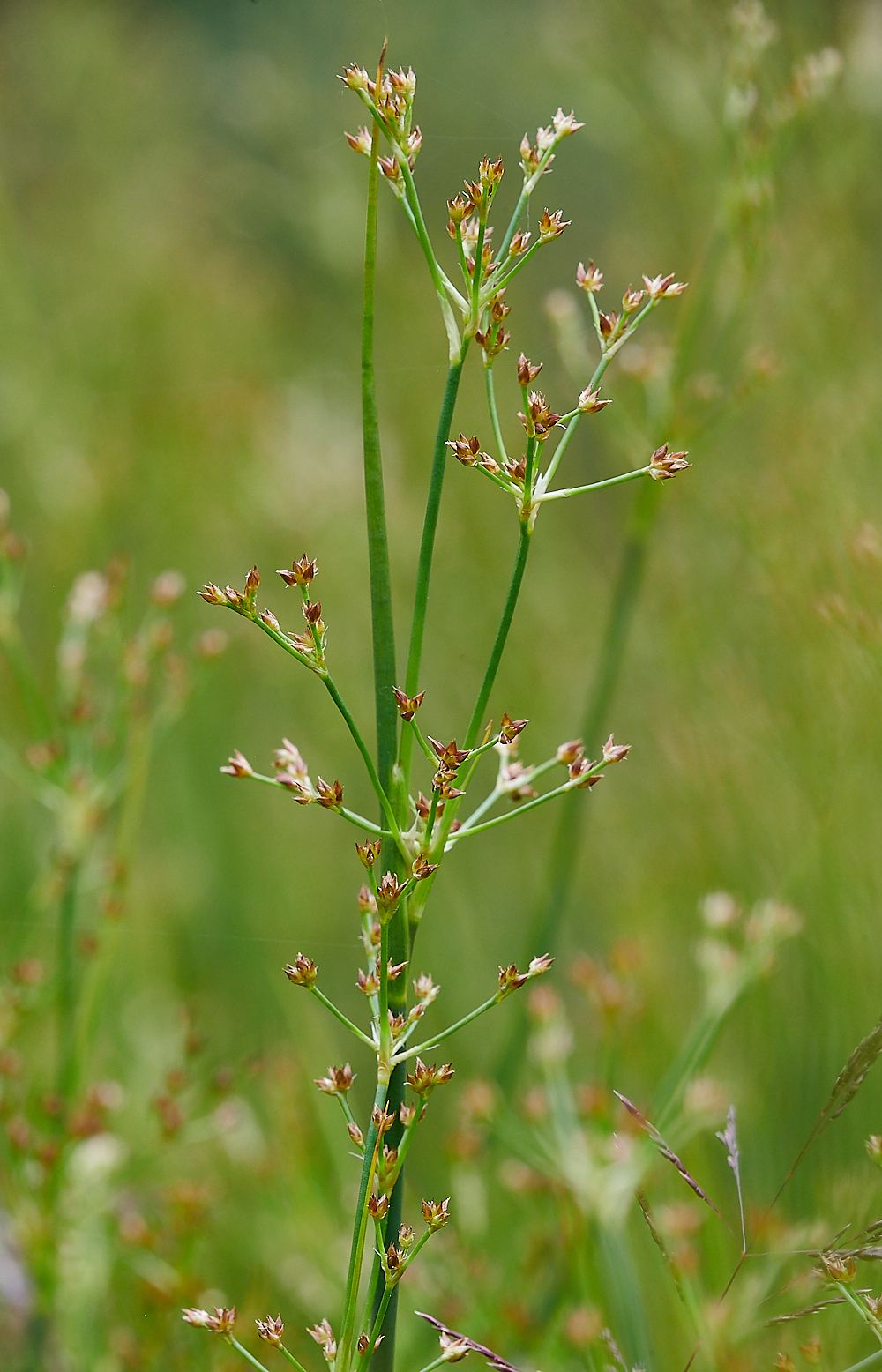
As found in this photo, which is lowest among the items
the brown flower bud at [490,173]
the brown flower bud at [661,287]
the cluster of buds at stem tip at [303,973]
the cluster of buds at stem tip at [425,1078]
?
the cluster of buds at stem tip at [425,1078]

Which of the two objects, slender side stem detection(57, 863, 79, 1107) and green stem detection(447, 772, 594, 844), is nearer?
green stem detection(447, 772, 594, 844)

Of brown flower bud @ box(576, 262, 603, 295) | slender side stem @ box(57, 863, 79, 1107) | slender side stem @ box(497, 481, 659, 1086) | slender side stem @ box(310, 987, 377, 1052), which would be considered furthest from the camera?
slender side stem @ box(497, 481, 659, 1086)

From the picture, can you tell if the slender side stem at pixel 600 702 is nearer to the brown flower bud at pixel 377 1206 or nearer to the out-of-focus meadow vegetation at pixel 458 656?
the out-of-focus meadow vegetation at pixel 458 656

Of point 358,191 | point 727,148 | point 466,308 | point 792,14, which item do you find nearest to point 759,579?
point 727,148

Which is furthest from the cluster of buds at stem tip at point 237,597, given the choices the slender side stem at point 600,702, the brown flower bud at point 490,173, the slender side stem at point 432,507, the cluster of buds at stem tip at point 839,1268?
the slender side stem at point 600,702

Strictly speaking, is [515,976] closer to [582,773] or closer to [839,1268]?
[582,773]

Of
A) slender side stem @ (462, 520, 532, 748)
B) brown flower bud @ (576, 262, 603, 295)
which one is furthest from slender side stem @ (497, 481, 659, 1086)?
slender side stem @ (462, 520, 532, 748)

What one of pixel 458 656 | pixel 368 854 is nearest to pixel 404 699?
pixel 368 854

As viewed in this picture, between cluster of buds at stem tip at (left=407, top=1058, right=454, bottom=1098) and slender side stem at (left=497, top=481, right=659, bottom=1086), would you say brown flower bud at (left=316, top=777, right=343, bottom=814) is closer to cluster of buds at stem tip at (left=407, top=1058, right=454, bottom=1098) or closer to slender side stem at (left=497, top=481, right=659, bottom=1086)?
cluster of buds at stem tip at (left=407, top=1058, right=454, bottom=1098)

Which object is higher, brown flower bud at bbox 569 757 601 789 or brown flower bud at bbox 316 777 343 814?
brown flower bud at bbox 316 777 343 814

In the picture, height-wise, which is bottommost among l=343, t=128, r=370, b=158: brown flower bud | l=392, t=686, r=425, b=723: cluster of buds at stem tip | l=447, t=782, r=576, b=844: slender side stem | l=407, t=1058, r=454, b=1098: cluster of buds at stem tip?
l=407, t=1058, r=454, b=1098: cluster of buds at stem tip
